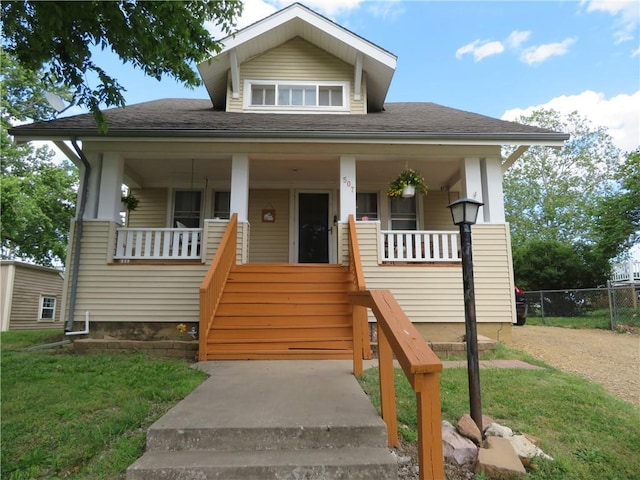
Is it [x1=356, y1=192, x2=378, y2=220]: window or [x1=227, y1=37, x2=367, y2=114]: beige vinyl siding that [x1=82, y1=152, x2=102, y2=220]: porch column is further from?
[x1=356, y1=192, x2=378, y2=220]: window

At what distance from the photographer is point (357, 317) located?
417cm

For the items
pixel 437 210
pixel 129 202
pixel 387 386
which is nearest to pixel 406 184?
pixel 437 210

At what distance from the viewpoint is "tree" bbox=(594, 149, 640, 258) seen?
13.5m

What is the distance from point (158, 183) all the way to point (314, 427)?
7.90 meters

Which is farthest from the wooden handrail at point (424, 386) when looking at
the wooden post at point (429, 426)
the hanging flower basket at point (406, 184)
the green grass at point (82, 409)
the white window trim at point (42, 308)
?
the white window trim at point (42, 308)

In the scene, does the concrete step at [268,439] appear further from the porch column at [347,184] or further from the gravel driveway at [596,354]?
the porch column at [347,184]

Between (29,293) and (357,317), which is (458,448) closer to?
(357,317)

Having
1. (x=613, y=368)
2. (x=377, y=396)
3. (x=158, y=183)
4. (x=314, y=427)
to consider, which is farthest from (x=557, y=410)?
(x=158, y=183)

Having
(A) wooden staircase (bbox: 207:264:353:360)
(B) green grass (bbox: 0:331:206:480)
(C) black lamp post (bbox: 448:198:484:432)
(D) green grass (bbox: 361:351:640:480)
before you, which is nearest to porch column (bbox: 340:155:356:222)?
(A) wooden staircase (bbox: 207:264:353:360)

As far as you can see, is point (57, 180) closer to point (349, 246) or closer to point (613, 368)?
point (349, 246)

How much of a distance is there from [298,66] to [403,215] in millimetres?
4405

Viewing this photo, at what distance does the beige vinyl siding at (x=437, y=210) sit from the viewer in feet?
29.9

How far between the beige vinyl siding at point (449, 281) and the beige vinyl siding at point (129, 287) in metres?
2.83

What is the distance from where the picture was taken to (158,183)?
891 cm
